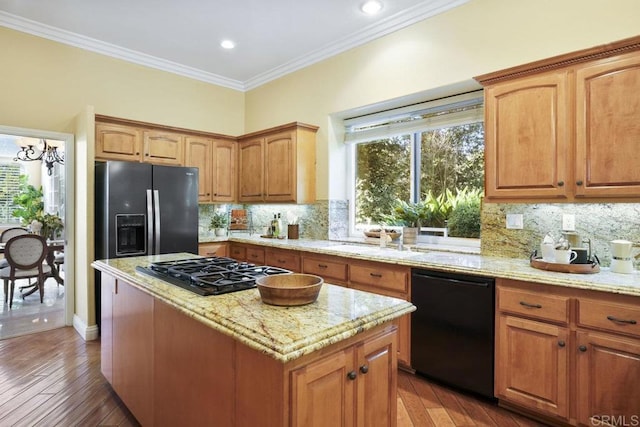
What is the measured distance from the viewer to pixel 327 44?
4.07 metres

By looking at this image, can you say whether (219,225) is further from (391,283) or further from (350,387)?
(350,387)

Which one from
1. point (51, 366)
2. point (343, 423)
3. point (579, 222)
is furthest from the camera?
point (51, 366)

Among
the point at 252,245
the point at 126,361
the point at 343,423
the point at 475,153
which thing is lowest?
the point at 126,361

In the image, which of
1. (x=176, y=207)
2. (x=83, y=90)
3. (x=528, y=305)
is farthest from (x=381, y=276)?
(x=83, y=90)

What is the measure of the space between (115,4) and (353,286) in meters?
3.33

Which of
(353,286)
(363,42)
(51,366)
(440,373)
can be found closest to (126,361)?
(51,366)

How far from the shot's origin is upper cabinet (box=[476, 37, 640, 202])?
2.10 m

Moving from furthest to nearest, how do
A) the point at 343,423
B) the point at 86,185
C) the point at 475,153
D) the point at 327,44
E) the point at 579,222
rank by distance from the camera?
the point at 327,44
the point at 86,185
the point at 475,153
the point at 579,222
the point at 343,423

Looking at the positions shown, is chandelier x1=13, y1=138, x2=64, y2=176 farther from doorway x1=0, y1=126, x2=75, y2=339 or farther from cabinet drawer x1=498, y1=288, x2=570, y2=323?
cabinet drawer x1=498, y1=288, x2=570, y2=323

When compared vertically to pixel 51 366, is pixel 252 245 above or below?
above

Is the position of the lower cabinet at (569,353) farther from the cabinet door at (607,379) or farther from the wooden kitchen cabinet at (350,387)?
the wooden kitchen cabinet at (350,387)

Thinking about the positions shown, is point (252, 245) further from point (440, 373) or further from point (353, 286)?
point (440, 373)

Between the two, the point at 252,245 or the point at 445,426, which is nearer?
the point at 445,426

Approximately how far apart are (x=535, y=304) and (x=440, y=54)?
2.21 meters
